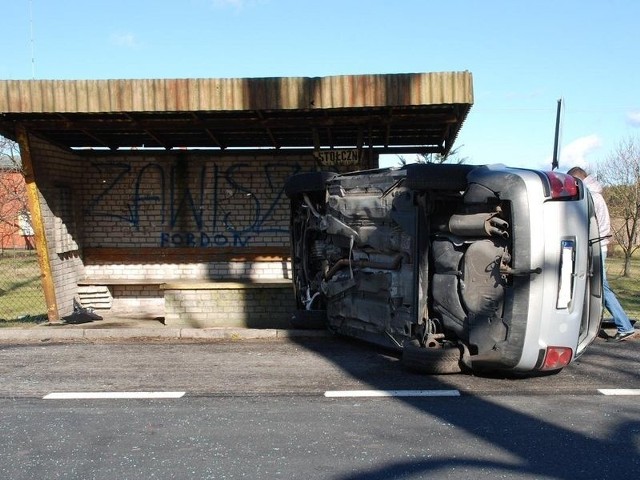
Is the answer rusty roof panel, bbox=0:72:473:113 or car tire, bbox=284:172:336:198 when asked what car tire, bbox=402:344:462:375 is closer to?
car tire, bbox=284:172:336:198

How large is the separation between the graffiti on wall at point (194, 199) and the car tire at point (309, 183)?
9.99 feet

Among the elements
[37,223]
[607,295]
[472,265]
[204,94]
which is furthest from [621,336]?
[37,223]

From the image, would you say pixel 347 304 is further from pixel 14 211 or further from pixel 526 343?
pixel 14 211

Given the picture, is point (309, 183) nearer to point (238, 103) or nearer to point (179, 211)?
point (238, 103)

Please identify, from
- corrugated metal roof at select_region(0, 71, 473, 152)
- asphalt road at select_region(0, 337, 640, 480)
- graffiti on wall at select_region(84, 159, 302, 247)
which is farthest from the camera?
graffiti on wall at select_region(84, 159, 302, 247)

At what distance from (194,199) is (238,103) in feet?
10.3

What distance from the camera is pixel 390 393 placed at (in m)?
5.39

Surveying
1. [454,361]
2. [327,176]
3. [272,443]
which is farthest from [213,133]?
[272,443]

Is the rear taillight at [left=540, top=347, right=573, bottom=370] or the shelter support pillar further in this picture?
the shelter support pillar

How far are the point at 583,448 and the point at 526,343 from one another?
1.26 meters

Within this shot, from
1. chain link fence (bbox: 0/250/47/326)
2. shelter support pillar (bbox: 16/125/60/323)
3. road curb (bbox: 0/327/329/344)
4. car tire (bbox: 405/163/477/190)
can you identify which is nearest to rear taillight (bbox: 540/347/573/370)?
car tire (bbox: 405/163/477/190)

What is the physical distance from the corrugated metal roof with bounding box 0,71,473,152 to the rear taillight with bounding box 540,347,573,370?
12.5ft

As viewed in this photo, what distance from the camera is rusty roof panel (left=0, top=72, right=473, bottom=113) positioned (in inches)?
323

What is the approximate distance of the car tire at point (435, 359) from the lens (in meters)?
5.74
